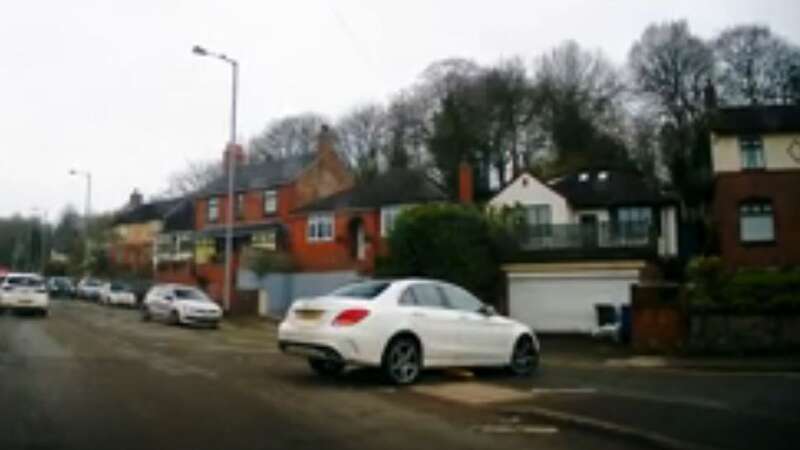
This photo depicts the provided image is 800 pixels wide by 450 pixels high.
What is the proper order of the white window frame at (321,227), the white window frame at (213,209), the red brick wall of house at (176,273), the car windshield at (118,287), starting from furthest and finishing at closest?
1. the white window frame at (213,209)
2. the red brick wall of house at (176,273)
3. the car windshield at (118,287)
4. the white window frame at (321,227)

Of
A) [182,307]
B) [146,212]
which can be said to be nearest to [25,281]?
[182,307]

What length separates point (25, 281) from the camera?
1161 inches

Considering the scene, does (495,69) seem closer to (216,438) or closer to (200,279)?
(200,279)

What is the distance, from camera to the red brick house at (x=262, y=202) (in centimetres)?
4997

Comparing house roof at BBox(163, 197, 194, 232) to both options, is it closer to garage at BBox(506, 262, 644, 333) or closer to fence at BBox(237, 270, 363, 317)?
fence at BBox(237, 270, 363, 317)

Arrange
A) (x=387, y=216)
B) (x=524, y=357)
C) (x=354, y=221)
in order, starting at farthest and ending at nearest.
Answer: (x=354, y=221) → (x=387, y=216) → (x=524, y=357)

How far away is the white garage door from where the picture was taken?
28.7 metres

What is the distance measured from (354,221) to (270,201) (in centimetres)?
1077

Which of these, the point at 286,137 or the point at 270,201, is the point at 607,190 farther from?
the point at 286,137

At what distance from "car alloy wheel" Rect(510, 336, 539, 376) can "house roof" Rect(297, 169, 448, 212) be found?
2829 centimetres

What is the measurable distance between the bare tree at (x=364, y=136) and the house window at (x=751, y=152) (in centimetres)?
4272

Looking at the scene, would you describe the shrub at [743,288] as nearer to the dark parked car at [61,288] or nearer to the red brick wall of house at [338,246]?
the red brick wall of house at [338,246]

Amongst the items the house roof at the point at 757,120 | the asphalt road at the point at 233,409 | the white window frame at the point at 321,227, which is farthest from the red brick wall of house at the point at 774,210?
the asphalt road at the point at 233,409

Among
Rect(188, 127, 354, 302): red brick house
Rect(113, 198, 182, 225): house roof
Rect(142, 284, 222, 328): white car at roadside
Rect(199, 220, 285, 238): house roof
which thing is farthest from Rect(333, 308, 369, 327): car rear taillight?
Rect(113, 198, 182, 225): house roof
